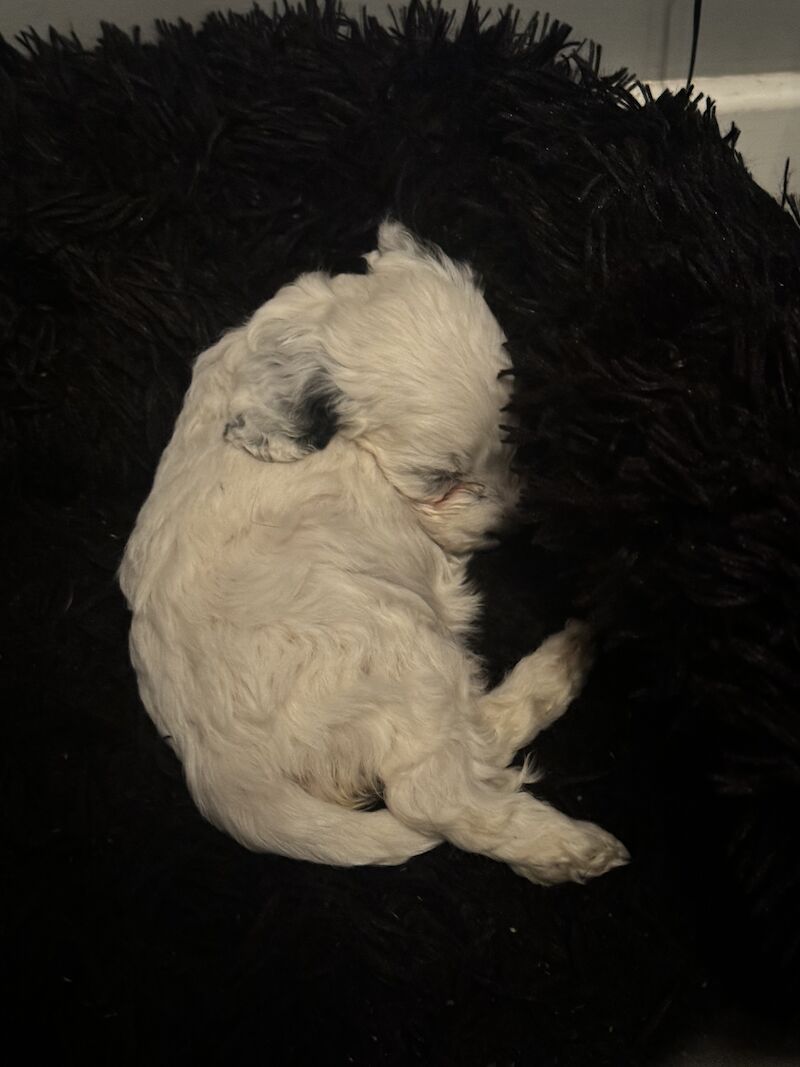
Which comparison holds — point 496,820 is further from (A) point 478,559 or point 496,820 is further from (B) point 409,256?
(B) point 409,256

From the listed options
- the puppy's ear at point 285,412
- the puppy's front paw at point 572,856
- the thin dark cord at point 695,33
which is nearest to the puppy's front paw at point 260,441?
the puppy's ear at point 285,412

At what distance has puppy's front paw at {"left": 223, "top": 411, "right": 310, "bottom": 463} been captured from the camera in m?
1.50

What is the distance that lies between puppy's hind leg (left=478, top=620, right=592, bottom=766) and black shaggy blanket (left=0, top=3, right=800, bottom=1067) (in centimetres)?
6

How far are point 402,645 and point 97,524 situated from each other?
673 mm

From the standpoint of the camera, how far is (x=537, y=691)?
1.65 m

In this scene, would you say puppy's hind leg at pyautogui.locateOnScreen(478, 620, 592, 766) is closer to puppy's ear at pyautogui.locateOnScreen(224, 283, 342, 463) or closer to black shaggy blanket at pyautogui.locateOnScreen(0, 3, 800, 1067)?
black shaggy blanket at pyautogui.locateOnScreen(0, 3, 800, 1067)

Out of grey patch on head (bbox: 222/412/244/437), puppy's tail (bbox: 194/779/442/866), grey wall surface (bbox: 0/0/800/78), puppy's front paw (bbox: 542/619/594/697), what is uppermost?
grey wall surface (bbox: 0/0/800/78)

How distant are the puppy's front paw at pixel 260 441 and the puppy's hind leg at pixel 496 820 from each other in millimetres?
487

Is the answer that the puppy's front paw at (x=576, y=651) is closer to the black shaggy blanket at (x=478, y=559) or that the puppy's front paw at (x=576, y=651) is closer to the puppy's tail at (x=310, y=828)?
the black shaggy blanket at (x=478, y=559)

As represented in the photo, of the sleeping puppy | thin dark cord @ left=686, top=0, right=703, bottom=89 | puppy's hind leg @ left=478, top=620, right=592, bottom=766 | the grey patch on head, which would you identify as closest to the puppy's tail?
the sleeping puppy

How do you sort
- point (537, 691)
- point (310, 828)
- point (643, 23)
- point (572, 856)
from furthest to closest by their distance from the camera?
point (643, 23) < point (537, 691) < point (572, 856) < point (310, 828)

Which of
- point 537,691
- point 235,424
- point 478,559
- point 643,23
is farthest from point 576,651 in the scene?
point 643,23

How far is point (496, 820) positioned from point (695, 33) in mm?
1671

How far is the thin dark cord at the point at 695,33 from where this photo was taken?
2.08 metres
